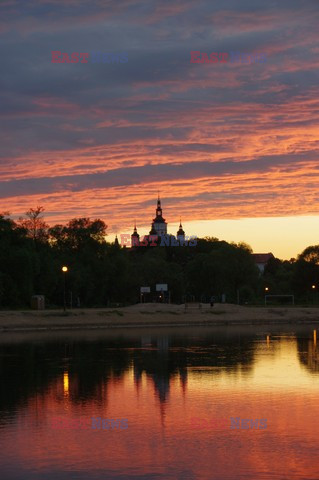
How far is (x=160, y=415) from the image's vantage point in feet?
74.3

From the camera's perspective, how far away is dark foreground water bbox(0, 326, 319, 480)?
16.4m

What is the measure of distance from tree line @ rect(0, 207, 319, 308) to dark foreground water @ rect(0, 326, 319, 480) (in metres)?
46.7

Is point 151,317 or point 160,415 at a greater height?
point 151,317

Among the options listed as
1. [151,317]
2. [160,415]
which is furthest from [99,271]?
[160,415]

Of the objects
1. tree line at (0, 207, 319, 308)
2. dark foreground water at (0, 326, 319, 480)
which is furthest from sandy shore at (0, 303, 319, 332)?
dark foreground water at (0, 326, 319, 480)

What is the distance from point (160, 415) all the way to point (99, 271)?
84.3m

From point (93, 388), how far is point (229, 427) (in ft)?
29.7

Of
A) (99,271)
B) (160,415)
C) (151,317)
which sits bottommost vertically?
(160,415)

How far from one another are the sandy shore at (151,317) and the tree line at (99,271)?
31.5 feet

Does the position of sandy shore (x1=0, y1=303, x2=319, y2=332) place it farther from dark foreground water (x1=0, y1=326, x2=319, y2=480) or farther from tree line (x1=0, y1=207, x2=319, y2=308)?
dark foreground water (x1=0, y1=326, x2=319, y2=480)

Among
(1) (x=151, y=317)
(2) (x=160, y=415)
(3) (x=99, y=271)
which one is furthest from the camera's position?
(3) (x=99, y=271)

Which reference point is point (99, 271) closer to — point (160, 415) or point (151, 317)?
point (151, 317)

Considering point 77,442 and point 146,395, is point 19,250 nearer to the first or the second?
point 146,395

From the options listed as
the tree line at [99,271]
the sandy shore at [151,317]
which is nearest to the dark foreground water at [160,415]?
the sandy shore at [151,317]
